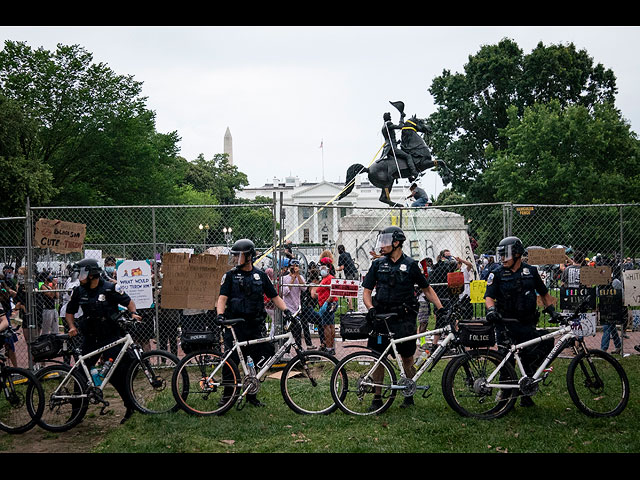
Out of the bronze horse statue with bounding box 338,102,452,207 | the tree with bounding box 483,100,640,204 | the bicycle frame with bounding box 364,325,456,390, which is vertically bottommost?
the bicycle frame with bounding box 364,325,456,390

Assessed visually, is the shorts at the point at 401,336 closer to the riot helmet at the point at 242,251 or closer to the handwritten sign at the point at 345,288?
the riot helmet at the point at 242,251

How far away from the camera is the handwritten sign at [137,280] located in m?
9.83

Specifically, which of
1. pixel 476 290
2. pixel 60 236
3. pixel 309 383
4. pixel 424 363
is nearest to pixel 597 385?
pixel 424 363

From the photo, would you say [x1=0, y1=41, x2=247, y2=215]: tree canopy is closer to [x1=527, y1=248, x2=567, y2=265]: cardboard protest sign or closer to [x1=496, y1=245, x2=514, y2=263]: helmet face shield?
[x1=527, y1=248, x2=567, y2=265]: cardboard protest sign

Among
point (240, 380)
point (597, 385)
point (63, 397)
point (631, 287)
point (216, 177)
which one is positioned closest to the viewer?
point (597, 385)

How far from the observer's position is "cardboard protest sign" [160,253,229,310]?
9.50m

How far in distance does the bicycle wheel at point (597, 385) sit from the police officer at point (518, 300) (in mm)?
413

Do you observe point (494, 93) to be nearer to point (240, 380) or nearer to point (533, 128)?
point (533, 128)

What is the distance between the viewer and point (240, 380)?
291 inches

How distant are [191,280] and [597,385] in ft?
18.7

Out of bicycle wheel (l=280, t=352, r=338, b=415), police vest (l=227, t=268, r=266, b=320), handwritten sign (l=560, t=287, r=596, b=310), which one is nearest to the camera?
bicycle wheel (l=280, t=352, r=338, b=415)

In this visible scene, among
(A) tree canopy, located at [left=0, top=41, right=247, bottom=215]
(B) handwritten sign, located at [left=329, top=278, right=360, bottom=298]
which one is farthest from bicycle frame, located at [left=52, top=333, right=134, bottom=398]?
(A) tree canopy, located at [left=0, top=41, right=247, bottom=215]
